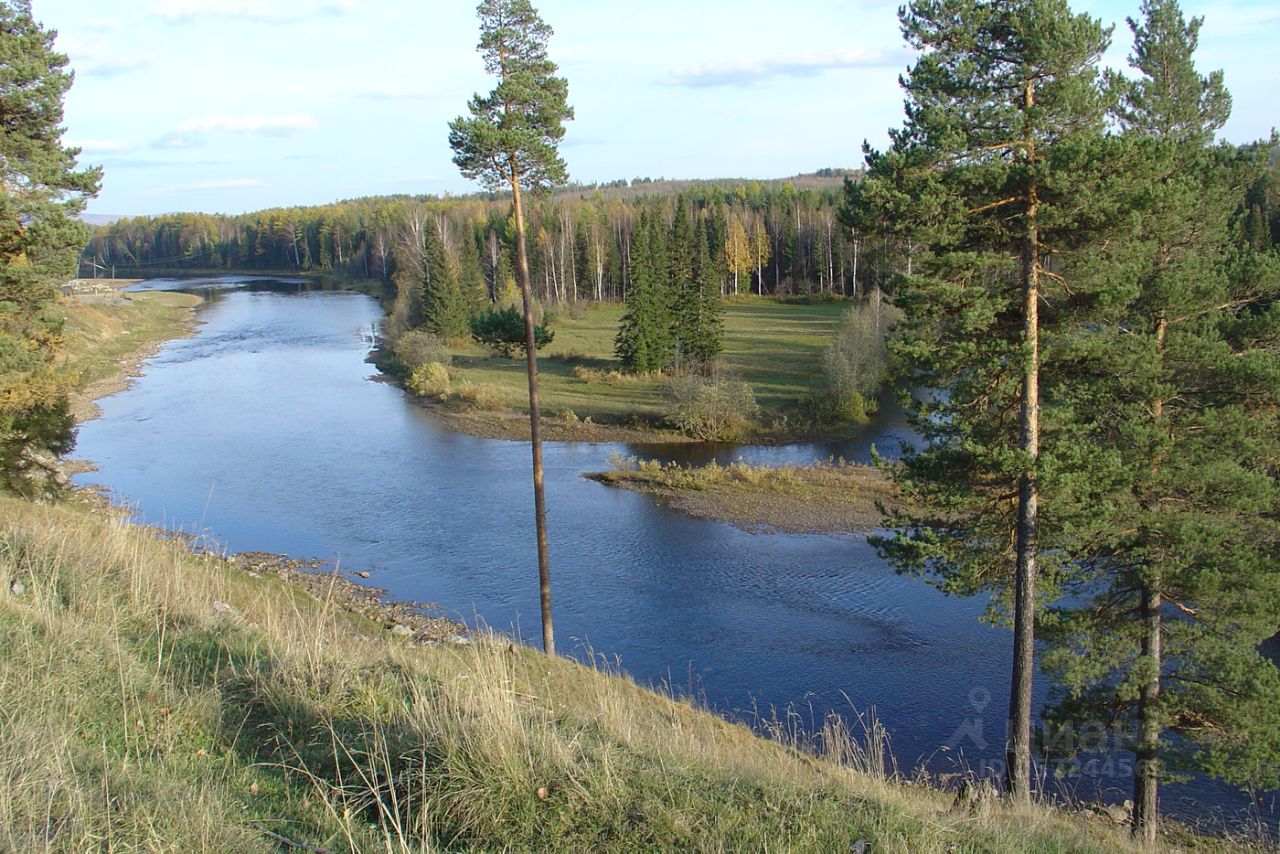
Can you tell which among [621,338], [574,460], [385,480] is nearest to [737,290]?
[621,338]

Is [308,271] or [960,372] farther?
[308,271]

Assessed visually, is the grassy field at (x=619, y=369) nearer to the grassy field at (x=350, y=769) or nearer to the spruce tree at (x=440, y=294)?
the spruce tree at (x=440, y=294)

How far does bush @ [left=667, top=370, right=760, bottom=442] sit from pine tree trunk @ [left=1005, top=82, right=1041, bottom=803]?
2899cm

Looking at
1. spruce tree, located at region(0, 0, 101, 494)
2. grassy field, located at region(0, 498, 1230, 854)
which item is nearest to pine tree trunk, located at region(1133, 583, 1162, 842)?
grassy field, located at region(0, 498, 1230, 854)

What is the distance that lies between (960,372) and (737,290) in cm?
8020

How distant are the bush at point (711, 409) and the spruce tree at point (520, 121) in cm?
2455

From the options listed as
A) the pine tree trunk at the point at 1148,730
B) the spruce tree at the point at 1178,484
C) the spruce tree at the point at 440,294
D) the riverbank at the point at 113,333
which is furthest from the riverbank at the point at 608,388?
the pine tree trunk at the point at 1148,730

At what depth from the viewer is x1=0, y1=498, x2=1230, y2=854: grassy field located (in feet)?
12.5

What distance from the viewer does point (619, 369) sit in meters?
52.5

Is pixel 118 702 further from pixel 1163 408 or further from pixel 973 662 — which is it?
pixel 973 662

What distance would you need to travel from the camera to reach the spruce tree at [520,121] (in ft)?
49.2

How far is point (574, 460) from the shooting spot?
3684cm

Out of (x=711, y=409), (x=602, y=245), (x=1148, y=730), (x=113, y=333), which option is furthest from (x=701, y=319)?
(x=113, y=333)

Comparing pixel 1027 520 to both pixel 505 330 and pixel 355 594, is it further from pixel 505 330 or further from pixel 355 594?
pixel 505 330
